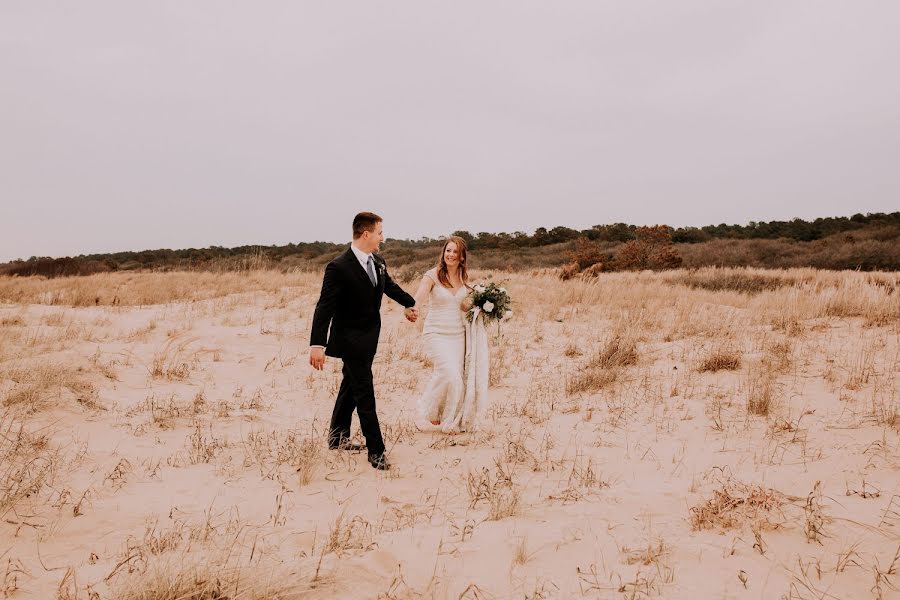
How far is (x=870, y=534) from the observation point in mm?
3453

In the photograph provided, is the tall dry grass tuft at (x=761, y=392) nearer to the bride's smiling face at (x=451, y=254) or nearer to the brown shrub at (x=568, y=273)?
the bride's smiling face at (x=451, y=254)

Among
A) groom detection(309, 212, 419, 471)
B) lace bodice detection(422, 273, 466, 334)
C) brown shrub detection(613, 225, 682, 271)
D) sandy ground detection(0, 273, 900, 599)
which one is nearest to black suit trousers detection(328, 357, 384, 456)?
groom detection(309, 212, 419, 471)

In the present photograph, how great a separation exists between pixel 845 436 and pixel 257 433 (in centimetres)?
607

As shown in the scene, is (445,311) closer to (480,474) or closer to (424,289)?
(424,289)

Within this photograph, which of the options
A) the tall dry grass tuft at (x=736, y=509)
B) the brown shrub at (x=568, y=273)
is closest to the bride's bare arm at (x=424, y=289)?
the tall dry grass tuft at (x=736, y=509)

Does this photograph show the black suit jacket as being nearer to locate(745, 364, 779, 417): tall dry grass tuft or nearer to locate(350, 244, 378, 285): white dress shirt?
locate(350, 244, 378, 285): white dress shirt

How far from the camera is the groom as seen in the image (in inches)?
194

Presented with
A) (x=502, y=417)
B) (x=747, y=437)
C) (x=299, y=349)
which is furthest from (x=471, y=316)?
(x=299, y=349)

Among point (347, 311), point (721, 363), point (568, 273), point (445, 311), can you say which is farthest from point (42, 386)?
point (568, 273)

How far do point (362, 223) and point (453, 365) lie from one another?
205 centimetres

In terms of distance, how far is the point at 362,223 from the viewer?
517 centimetres

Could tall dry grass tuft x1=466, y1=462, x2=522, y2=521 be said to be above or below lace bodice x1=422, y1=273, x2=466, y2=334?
below

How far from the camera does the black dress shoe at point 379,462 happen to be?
5047 millimetres

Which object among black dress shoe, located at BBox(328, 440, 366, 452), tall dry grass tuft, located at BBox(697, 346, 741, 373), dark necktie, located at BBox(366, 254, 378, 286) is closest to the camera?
dark necktie, located at BBox(366, 254, 378, 286)
